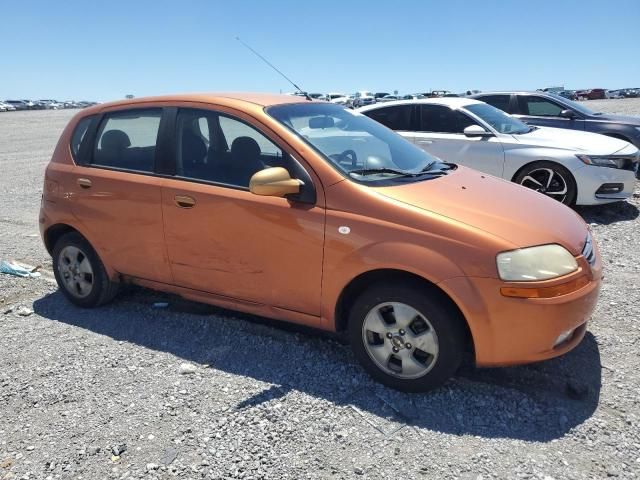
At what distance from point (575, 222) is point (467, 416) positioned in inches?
57.0

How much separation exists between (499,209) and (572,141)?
4.87m

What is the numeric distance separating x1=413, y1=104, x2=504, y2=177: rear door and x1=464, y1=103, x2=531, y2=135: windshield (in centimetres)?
22

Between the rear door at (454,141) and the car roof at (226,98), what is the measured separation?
4.03 m

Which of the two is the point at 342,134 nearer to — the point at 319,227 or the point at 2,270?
the point at 319,227

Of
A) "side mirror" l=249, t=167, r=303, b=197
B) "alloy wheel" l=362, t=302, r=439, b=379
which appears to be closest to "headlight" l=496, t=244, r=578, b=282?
"alloy wheel" l=362, t=302, r=439, b=379

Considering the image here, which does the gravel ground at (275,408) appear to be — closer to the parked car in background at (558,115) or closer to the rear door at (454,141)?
the rear door at (454,141)

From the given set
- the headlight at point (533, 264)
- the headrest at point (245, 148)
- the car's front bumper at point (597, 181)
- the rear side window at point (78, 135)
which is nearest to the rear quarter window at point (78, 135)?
the rear side window at point (78, 135)

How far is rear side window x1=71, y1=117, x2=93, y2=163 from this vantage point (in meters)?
4.39

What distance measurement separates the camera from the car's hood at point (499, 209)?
9.59ft

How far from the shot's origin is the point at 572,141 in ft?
23.7

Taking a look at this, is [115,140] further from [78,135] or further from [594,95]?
[594,95]

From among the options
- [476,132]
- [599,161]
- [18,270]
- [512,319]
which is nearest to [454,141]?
[476,132]

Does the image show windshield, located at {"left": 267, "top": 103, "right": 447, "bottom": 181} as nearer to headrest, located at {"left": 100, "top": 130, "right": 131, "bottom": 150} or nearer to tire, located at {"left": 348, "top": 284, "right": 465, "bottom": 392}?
tire, located at {"left": 348, "top": 284, "right": 465, "bottom": 392}

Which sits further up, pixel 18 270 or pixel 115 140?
pixel 115 140
